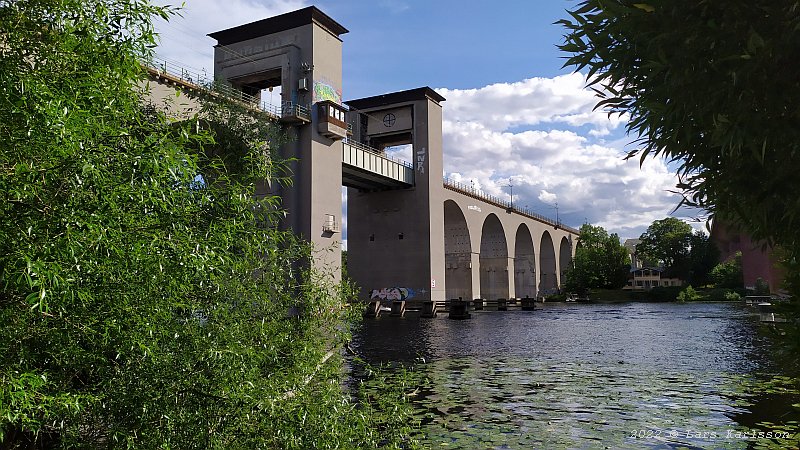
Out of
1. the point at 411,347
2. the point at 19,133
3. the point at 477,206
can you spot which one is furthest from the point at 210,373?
the point at 477,206

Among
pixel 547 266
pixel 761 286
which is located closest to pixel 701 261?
pixel 547 266

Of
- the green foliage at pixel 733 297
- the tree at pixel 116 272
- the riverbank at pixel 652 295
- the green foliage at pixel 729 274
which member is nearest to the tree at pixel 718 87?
the tree at pixel 116 272

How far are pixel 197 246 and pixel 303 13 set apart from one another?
4001 centimetres

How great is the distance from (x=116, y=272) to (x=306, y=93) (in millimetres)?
37797

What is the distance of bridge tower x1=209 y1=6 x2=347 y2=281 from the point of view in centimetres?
4084

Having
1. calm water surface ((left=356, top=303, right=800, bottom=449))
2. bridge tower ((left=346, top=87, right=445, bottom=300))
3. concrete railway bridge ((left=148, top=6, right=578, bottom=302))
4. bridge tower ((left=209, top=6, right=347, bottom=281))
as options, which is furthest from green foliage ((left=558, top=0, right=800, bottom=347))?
bridge tower ((left=346, top=87, right=445, bottom=300))

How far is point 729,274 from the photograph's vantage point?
9675cm

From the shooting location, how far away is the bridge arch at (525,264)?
324 ft

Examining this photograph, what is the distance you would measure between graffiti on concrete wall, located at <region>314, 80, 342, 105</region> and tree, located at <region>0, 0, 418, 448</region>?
3561 cm

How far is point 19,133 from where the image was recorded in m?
4.72

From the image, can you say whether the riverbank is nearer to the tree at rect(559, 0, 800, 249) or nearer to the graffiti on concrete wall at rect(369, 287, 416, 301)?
the graffiti on concrete wall at rect(369, 287, 416, 301)

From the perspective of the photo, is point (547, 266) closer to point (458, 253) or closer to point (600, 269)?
point (600, 269)

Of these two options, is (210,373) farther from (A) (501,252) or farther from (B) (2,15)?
(A) (501,252)

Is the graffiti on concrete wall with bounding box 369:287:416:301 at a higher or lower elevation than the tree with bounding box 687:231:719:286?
lower
